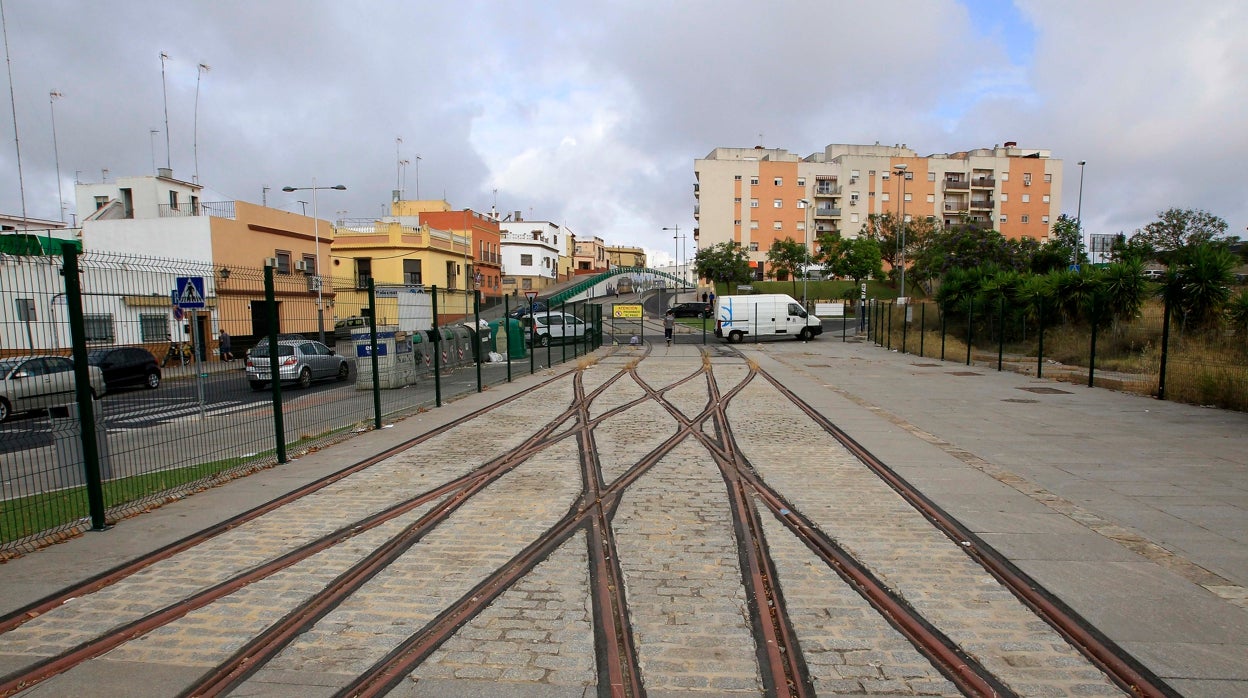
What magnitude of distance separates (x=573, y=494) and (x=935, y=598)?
3.44m

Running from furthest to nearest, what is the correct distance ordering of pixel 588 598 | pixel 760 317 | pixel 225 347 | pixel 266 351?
pixel 760 317
pixel 266 351
pixel 225 347
pixel 588 598

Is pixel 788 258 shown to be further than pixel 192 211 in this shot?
Yes

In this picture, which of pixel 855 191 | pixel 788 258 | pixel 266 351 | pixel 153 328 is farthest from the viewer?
pixel 855 191

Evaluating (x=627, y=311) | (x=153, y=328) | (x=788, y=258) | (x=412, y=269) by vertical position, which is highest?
(x=788, y=258)

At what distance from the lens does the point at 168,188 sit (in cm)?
3509

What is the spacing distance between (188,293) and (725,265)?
6114 centimetres

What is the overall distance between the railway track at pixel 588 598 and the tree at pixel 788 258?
61.9m

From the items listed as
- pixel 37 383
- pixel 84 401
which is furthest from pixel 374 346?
pixel 37 383

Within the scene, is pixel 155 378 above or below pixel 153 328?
below

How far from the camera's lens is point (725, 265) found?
2601 inches

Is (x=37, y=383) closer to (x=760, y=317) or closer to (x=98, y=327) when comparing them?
(x=98, y=327)

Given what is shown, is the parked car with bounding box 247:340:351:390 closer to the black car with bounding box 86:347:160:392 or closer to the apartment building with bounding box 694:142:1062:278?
the black car with bounding box 86:347:160:392

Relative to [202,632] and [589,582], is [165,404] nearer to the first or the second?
[202,632]

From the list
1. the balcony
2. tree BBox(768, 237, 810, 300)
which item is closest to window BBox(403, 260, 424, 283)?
the balcony
